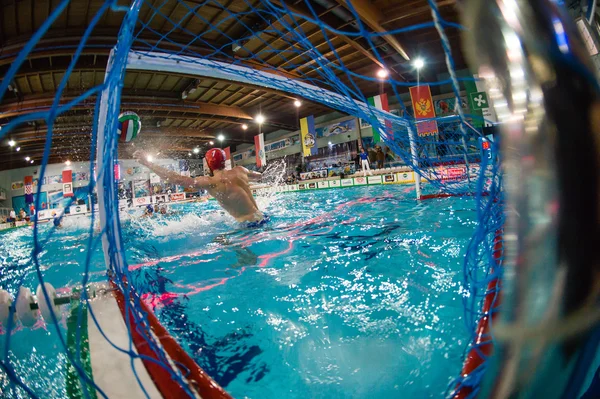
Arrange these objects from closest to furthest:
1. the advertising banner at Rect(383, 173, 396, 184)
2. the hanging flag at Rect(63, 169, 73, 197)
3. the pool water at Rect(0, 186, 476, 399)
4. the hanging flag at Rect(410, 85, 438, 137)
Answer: the pool water at Rect(0, 186, 476, 399)
the hanging flag at Rect(410, 85, 438, 137)
the advertising banner at Rect(383, 173, 396, 184)
the hanging flag at Rect(63, 169, 73, 197)

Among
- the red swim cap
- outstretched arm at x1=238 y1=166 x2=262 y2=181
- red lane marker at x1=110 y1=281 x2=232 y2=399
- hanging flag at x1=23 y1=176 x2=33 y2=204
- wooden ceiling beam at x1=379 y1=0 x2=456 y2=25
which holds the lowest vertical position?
red lane marker at x1=110 y1=281 x2=232 y2=399

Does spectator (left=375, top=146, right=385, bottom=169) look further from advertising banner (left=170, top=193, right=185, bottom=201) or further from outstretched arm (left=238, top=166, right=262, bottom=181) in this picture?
advertising banner (left=170, top=193, right=185, bottom=201)

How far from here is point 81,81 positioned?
37.3 ft

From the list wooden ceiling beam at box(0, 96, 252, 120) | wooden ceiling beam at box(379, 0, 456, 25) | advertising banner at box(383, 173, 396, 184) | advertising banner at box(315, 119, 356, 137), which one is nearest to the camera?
wooden ceiling beam at box(379, 0, 456, 25)

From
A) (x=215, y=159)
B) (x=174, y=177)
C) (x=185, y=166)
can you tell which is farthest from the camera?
(x=185, y=166)

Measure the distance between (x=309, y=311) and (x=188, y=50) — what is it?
733 centimetres

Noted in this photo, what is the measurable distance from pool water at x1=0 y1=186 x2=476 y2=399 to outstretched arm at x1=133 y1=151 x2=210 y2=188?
1.08m

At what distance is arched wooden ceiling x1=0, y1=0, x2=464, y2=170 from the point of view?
741 centimetres

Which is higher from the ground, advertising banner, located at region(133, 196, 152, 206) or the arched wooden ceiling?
the arched wooden ceiling

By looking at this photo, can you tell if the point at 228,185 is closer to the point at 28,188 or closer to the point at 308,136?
the point at 308,136

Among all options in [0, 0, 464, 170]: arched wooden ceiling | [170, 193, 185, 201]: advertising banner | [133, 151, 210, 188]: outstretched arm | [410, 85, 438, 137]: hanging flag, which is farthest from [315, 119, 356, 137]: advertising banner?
[133, 151, 210, 188]: outstretched arm

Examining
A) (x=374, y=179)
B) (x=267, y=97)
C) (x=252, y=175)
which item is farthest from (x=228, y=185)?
(x=267, y=97)

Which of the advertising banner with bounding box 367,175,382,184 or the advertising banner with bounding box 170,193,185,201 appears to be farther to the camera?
the advertising banner with bounding box 170,193,185,201

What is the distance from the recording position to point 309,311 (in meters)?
2.06
